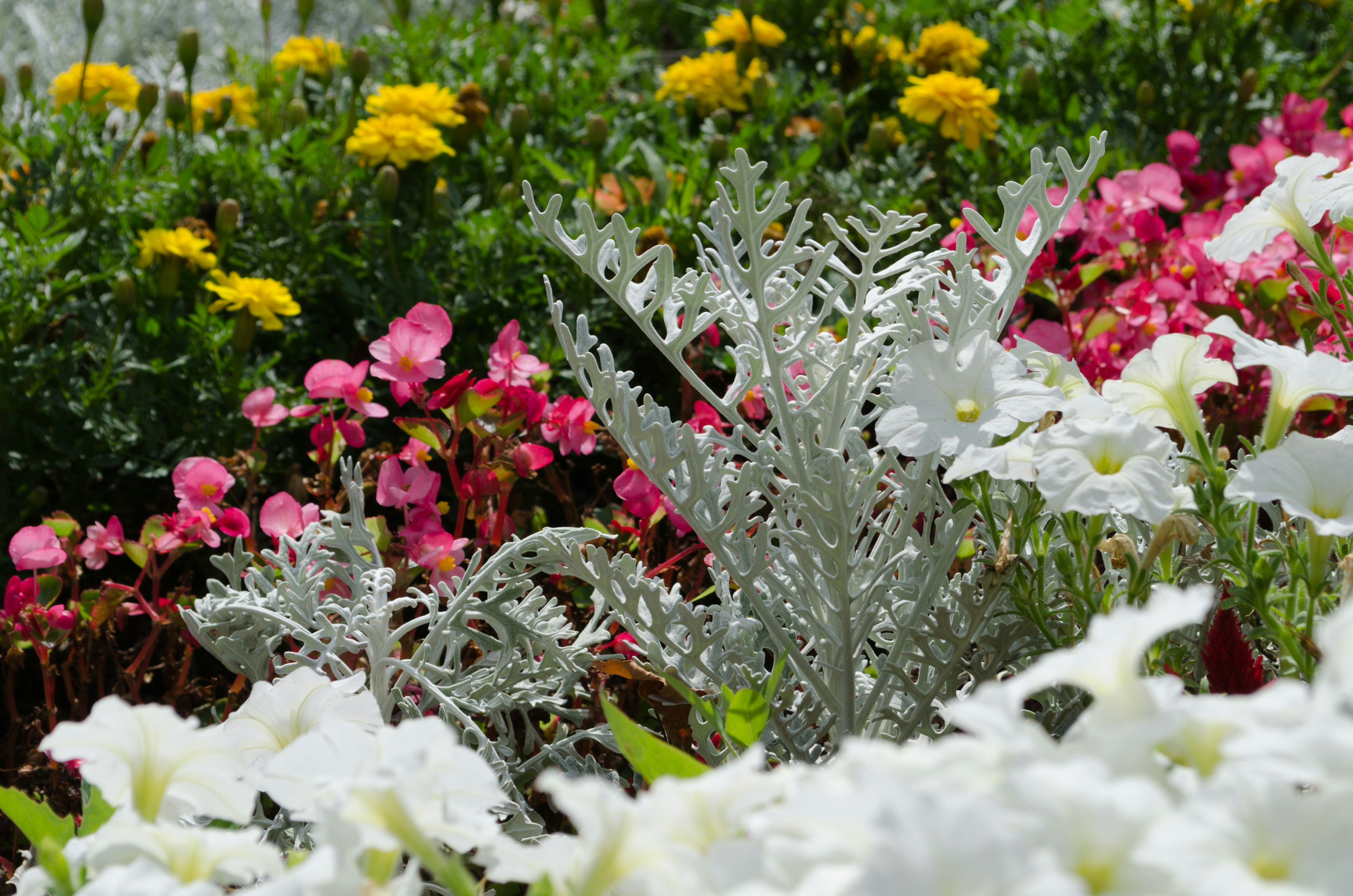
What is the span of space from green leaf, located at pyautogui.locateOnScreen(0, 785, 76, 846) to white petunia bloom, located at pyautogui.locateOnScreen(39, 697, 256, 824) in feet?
0.47

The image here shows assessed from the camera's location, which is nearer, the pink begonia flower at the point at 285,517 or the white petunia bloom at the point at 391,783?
the white petunia bloom at the point at 391,783

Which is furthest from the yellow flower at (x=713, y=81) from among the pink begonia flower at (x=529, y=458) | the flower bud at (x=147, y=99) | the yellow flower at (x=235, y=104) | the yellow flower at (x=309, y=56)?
the pink begonia flower at (x=529, y=458)

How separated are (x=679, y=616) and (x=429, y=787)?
449mm

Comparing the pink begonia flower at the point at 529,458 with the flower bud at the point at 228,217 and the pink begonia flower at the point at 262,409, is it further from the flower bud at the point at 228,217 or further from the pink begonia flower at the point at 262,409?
the flower bud at the point at 228,217

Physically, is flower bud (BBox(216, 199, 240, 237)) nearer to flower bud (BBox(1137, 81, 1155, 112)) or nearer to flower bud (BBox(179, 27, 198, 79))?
flower bud (BBox(179, 27, 198, 79))

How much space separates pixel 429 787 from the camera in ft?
1.92

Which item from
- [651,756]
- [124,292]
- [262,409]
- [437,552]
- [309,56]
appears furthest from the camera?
[309,56]

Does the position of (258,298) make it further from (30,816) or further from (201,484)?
(30,816)

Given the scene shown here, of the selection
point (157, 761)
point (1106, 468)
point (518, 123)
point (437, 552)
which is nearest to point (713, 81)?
point (518, 123)

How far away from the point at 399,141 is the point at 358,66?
0.76 ft

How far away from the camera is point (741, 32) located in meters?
2.57

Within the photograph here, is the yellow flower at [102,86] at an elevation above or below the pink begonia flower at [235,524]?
above

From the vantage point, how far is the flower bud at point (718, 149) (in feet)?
6.56

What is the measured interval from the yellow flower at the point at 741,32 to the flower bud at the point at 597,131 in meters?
0.61
